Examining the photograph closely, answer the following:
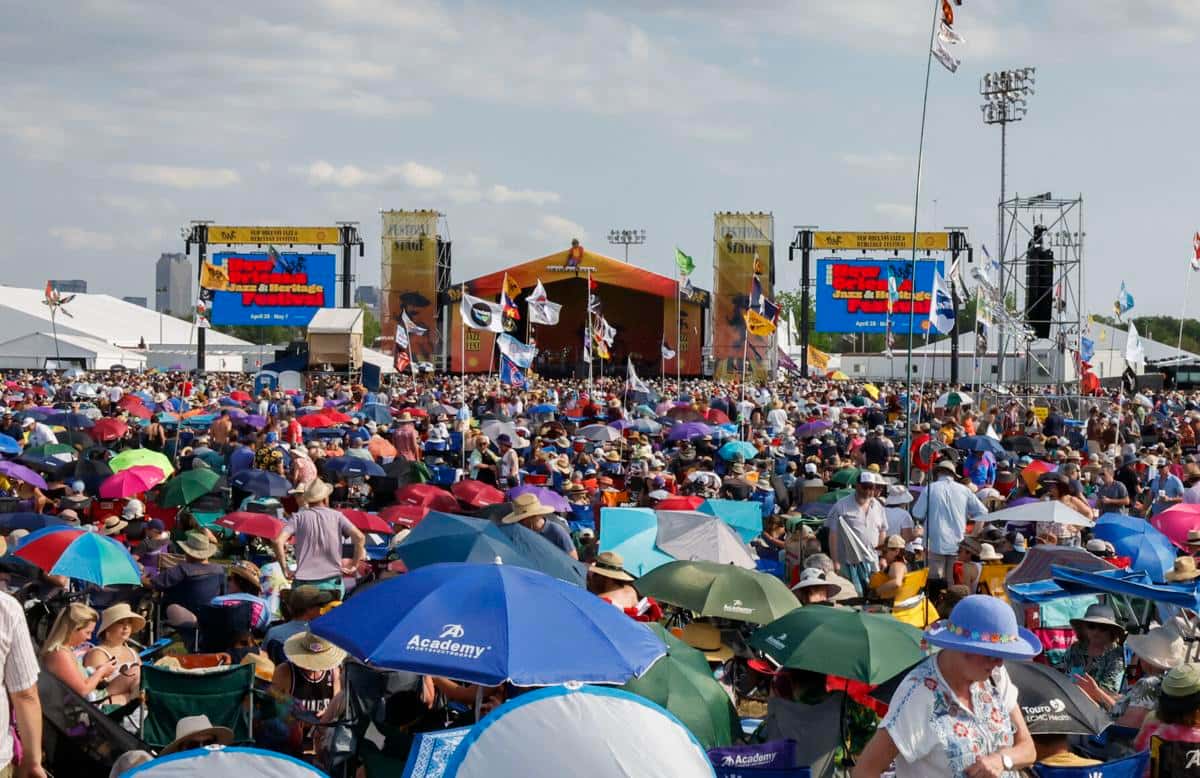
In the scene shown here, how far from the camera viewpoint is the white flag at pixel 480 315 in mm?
23097

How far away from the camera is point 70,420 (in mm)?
21344

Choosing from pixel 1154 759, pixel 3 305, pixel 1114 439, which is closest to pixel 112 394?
pixel 1114 439

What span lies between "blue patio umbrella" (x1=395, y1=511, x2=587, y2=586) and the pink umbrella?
5256 mm

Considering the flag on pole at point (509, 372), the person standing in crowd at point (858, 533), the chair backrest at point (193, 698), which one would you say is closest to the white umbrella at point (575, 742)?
the chair backrest at point (193, 698)

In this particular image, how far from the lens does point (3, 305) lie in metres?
90.3

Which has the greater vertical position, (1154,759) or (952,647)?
(952,647)

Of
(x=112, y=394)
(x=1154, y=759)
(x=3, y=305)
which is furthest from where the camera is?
(x=3, y=305)

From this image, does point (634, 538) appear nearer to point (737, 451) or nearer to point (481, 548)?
point (481, 548)

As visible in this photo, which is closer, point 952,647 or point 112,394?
point 952,647

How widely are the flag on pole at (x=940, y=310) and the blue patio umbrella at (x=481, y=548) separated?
12.0 m

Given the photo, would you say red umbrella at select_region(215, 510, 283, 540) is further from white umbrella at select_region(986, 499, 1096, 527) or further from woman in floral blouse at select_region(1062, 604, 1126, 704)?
woman in floral blouse at select_region(1062, 604, 1126, 704)

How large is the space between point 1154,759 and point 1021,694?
1.89ft

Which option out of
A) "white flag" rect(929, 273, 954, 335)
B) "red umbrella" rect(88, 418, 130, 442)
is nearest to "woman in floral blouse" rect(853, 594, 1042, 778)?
"white flag" rect(929, 273, 954, 335)

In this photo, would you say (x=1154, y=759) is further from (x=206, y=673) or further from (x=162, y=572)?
(x=162, y=572)
